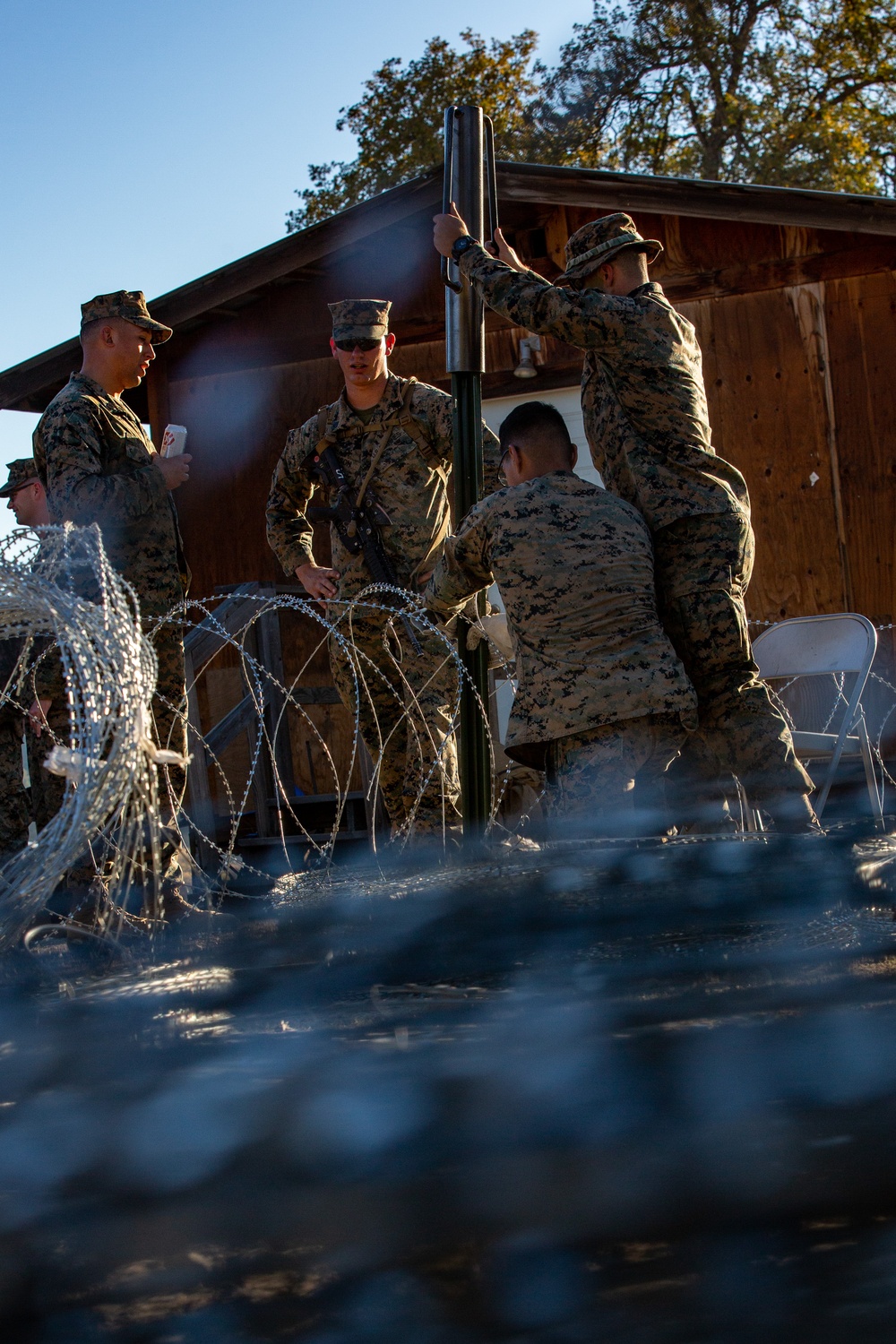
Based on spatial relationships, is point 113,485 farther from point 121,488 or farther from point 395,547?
point 395,547

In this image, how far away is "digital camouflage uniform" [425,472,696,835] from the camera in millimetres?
3092

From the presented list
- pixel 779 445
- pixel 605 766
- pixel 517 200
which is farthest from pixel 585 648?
pixel 517 200

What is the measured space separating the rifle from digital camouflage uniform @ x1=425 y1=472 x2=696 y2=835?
4.67 ft

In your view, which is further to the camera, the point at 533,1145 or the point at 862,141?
the point at 862,141

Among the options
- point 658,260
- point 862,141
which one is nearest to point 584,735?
point 658,260

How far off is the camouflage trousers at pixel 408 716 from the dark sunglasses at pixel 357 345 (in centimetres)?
102

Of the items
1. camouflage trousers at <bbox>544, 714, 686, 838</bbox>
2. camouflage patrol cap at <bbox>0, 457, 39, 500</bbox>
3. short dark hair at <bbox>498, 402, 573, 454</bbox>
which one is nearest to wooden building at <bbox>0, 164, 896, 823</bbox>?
camouflage patrol cap at <bbox>0, 457, 39, 500</bbox>

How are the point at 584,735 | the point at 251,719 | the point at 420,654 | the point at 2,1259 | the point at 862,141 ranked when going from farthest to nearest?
the point at 862,141
the point at 251,719
the point at 420,654
the point at 584,735
the point at 2,1259

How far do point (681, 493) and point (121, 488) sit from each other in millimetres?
1825

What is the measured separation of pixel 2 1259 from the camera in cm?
111

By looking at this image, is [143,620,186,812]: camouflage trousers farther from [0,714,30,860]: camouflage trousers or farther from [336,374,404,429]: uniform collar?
[336,374,404,429]: uniform collar

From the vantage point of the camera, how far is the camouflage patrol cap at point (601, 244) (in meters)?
3.60

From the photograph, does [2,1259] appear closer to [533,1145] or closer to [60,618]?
[533,1145]

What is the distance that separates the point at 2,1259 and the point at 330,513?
3817mm
